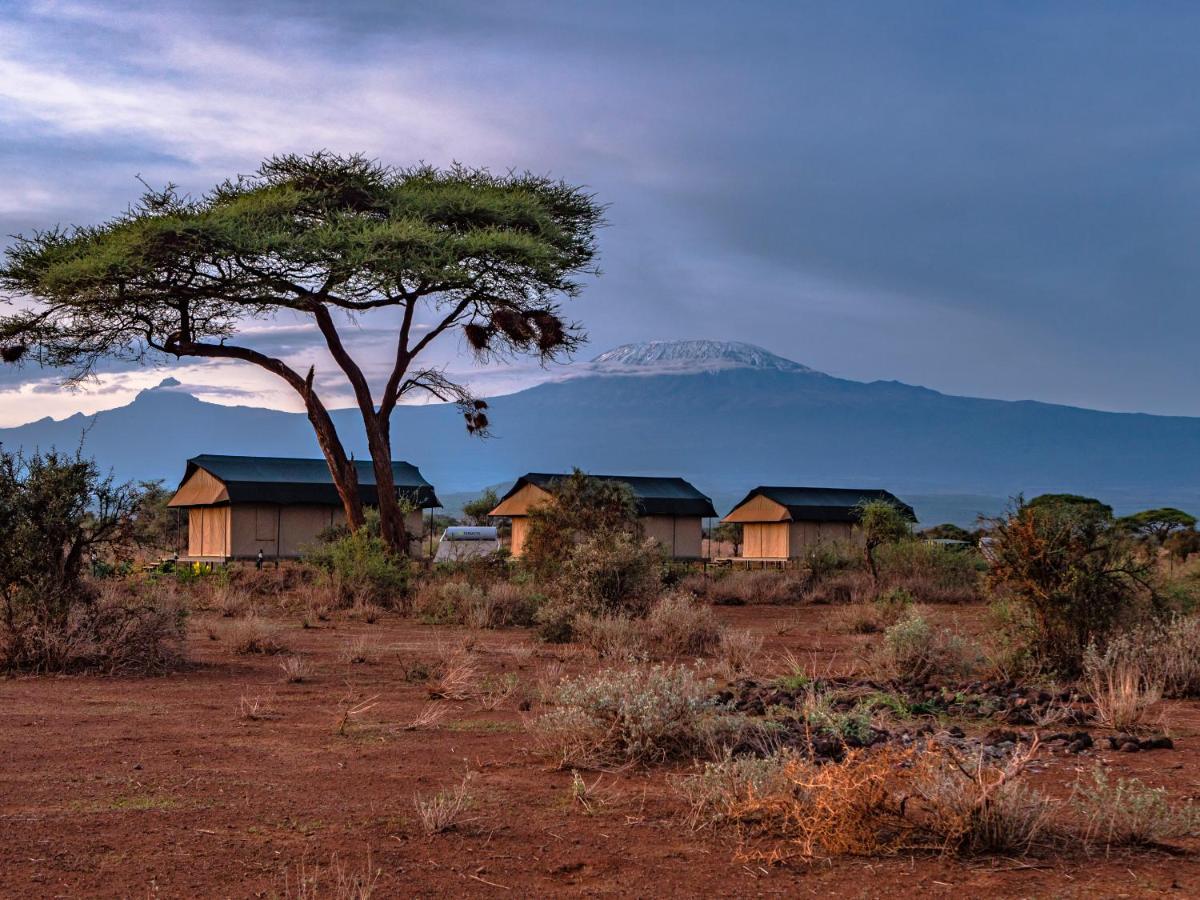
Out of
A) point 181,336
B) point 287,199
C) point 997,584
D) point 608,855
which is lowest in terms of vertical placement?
point 608,855

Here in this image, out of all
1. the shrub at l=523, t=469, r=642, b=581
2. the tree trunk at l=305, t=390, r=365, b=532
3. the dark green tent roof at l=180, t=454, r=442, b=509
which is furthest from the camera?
the dark green tent roof at l=180, t=454, r=442, b=509

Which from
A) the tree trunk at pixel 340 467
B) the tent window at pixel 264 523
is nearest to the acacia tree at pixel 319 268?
the tree trunk at pixel 340 467

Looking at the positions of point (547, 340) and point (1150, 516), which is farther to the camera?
point (1150, 516)

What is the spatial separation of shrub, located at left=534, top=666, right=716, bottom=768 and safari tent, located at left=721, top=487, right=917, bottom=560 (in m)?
35.3

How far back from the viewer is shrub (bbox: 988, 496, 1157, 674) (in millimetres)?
11477

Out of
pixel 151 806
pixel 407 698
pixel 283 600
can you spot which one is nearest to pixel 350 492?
pixel 283 600

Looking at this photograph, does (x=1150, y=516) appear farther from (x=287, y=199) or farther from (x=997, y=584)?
(x=997, y=584)

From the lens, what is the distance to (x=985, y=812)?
5.68 m

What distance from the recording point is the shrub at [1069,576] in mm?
11477

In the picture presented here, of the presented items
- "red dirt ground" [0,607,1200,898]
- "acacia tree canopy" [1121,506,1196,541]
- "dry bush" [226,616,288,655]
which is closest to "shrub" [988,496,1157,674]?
"red dirt ground" [0,607,1200,898]

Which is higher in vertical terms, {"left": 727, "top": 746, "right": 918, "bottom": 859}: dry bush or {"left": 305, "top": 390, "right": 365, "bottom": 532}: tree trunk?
{"left": 305, "top": 390, "right": 365, "bottom": 532}: tree trunk

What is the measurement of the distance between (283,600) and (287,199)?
28.1 feet

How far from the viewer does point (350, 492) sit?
25406 millimetres

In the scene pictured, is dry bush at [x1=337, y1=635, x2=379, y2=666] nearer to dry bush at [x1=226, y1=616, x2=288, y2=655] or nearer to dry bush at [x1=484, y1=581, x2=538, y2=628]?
dry bush at [x1=226, y1=616, x2=288, y2=655]
